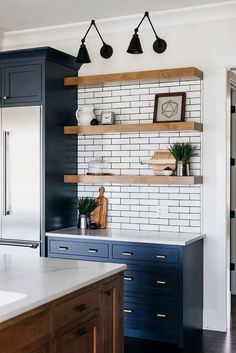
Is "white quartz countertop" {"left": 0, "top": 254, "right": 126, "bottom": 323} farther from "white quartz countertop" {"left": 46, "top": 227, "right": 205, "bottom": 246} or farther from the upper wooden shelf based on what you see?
the upper wooden shelf

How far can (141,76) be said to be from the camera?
4500 mm

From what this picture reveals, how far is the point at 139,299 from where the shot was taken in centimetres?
421

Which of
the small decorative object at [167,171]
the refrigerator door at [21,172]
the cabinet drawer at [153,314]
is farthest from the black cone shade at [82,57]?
the cabinet drawer at [153,314]

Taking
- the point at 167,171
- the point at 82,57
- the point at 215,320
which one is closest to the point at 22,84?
the point at 82,57

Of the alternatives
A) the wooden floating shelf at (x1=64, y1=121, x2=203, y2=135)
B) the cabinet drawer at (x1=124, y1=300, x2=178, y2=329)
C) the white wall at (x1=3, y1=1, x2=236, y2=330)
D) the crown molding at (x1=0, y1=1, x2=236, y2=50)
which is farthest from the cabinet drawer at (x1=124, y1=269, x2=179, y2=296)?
the crown molding at (x1=0, y1=1, x2=236, y2=50)

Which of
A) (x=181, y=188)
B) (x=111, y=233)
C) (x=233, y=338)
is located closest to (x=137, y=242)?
(x=111, y=233)

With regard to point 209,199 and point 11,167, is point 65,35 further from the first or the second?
point 209,199

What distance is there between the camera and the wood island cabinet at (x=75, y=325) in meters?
2.03

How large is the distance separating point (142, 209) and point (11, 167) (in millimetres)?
1238

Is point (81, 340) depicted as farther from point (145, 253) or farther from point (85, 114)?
point (85, 114)

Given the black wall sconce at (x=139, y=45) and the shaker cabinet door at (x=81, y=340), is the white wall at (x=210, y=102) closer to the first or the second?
the black wall sconce at (x=139, y=45)

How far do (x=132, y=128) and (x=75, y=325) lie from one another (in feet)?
7.95

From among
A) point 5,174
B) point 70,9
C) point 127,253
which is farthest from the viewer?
point 5,174

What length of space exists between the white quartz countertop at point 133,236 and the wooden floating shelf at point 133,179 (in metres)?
0.44
